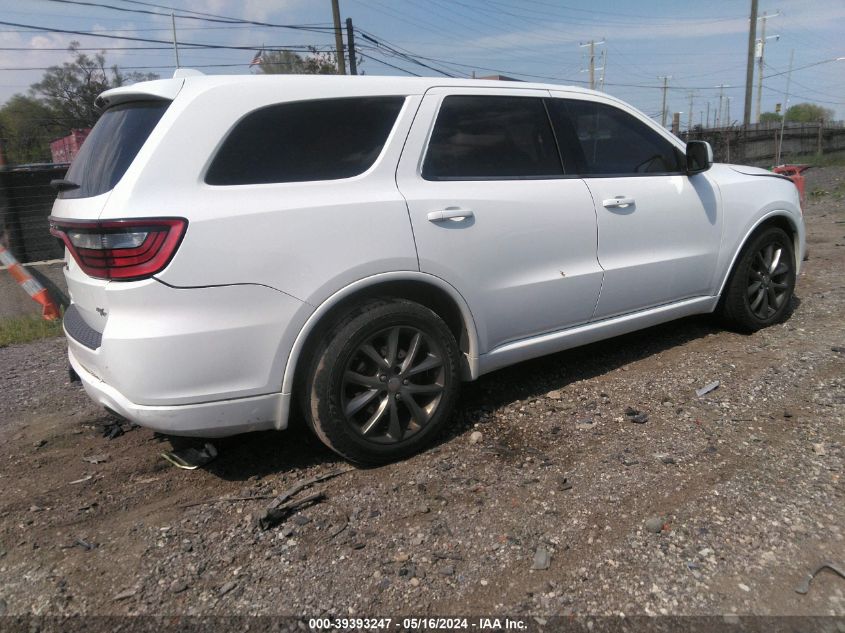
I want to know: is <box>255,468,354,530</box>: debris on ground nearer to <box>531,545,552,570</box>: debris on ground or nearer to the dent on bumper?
the dent on bumper

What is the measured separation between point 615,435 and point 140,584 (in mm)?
2365

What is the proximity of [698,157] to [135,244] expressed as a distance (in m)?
3.58

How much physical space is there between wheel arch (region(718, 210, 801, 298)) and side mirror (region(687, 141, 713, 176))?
0.71m

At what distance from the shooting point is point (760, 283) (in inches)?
192

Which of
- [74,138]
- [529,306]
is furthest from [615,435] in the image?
[74,138]

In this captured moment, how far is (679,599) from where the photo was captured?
223 centimetres

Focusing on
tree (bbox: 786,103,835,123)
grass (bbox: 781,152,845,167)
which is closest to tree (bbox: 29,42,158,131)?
grass (bbox: 781,152,845,167)

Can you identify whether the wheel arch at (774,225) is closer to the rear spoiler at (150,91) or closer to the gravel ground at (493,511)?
the gravel ground at (493,511)

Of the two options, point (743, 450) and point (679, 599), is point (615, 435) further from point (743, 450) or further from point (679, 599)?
point (679, 599)

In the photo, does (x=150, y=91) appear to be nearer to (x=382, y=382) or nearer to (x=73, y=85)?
(x=382, y=382)

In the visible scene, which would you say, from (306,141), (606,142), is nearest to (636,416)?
(606,142)

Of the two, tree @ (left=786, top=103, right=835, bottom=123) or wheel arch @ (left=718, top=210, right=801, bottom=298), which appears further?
tree @ (left=786, top=103, right=835, bottom=123)

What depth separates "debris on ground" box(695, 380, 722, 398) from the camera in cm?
389

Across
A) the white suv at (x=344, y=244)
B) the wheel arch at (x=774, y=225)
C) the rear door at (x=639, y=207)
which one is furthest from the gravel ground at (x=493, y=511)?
the wheel arch at (x=774, y=225)
